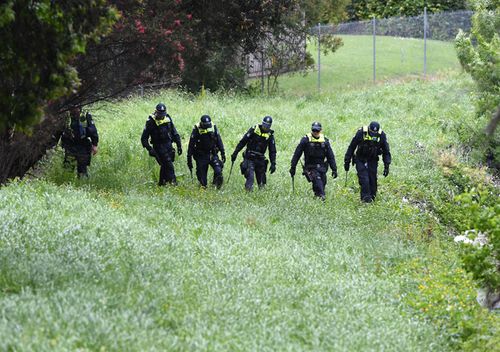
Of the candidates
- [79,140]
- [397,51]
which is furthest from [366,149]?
[397,51]

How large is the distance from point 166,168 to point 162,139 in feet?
2.24

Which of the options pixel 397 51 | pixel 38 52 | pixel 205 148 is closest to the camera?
pixel 38 52

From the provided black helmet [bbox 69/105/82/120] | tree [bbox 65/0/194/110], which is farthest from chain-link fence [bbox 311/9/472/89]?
black helmet [bbox 69/105/82/120]

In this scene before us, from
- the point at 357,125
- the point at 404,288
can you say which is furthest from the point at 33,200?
the point at 357,125

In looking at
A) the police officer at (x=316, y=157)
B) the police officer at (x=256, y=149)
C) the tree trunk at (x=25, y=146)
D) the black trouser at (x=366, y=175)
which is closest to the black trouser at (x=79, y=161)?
the tree trunk at (x=25, y=146)

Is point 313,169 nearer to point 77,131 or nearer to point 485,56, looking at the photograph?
point 485,56

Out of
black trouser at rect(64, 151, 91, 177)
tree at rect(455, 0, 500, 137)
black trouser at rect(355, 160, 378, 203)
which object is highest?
tree at rect(455, 0, 500, 137)

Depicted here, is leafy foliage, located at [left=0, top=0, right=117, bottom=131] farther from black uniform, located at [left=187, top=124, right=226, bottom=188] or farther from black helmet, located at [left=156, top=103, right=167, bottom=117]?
black uniform, located at [left=187, top=124, right=226, bottom=188]

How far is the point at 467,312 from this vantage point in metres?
10.1

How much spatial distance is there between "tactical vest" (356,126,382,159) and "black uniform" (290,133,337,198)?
2.39 feet

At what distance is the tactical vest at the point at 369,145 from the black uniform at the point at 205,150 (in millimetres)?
2920

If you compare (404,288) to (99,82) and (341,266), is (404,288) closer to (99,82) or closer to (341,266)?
(341,266)

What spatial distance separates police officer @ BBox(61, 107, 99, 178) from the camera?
704 inches

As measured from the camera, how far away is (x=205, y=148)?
1750 centimetres
